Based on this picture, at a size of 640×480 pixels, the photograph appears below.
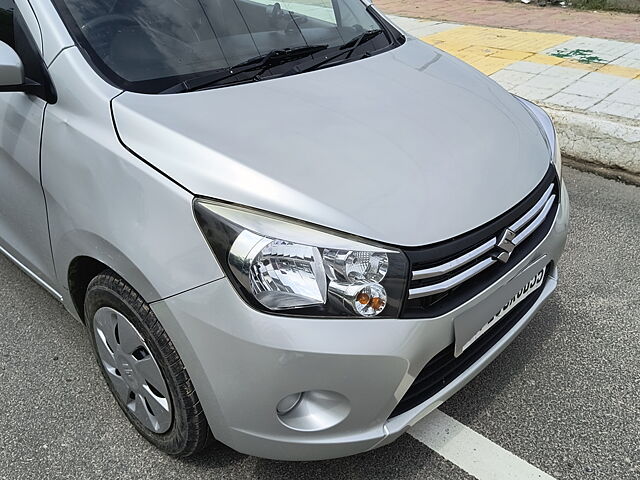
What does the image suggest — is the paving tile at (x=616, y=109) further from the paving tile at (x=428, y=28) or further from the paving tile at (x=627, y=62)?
the paving tile at (x=428, y=28)

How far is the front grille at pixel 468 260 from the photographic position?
177 centimetres

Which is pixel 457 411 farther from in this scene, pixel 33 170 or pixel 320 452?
pixel 33 170

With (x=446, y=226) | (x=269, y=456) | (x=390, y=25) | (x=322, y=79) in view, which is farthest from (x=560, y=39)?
(x=269, y=456)

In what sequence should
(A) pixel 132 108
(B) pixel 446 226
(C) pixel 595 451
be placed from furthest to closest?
(C) pixel 595 451, (A) pixel 132 108, (B) pixel 446 226

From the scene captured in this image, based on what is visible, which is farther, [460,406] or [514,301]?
[460,406]

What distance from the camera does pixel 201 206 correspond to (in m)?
1.75

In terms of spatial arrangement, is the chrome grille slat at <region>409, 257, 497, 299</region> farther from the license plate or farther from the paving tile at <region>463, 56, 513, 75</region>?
the paving tile at <region>463, 56, 513, 75</region>

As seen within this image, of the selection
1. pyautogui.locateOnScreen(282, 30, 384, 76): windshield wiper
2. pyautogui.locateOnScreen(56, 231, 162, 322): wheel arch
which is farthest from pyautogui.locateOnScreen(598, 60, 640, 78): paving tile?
pyautogui.locateOnScreen(56, 231, 162, 322): wheel arch

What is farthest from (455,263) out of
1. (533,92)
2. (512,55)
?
(512,55)

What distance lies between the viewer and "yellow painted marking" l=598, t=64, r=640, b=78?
5.48 metres

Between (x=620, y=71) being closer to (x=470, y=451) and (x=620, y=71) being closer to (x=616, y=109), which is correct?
(x=616, y=109)

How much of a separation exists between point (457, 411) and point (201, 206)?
4.27 feet

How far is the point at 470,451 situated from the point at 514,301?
1.85 feet

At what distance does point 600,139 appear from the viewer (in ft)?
14.4
